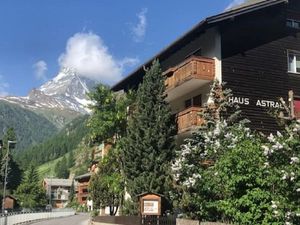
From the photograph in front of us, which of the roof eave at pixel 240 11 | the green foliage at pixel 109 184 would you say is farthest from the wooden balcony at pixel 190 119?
the green foliage at pixel 109 184

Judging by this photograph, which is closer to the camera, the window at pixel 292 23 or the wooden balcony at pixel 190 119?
the wooden balcony at pixel 190 119

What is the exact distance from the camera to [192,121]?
1096 inches

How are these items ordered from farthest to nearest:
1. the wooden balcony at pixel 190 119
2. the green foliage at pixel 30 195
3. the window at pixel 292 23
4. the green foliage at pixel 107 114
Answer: the green foliage at pixel 30 195 < the green foliage at pixel 107 114 < the window at pixel 292 23 < the wooden balcony at pixel 190 119

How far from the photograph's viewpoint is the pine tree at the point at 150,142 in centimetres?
2745

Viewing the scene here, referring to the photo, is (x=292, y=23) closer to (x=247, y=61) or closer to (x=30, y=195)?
(x=247, y=61)

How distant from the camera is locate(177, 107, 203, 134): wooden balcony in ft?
90.9

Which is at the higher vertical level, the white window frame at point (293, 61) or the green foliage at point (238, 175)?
the white window frame at point (293, 61)

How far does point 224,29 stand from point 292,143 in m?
16.7

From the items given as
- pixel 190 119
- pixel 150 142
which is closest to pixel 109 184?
pixel 150 142

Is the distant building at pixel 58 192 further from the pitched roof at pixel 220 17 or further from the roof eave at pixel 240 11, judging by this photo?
the roof eave at pixel 240 11

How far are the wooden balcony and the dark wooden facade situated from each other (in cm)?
255

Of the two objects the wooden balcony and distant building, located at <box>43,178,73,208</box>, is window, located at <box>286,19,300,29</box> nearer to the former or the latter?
the wooden balcony

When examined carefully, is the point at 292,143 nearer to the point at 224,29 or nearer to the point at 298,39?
the point at 224,29

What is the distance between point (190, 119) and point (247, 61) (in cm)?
491
